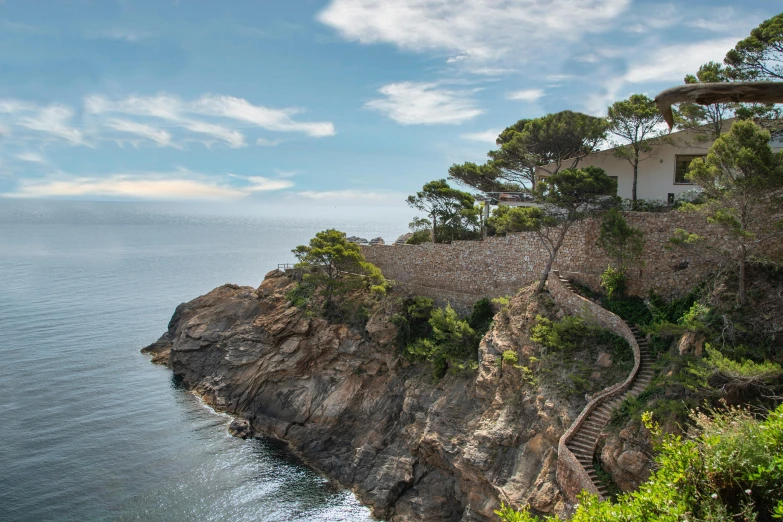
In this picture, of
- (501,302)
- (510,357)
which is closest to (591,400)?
(510,357)

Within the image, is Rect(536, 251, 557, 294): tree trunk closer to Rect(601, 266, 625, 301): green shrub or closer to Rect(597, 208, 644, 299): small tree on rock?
Rect(597, 208, 644, 299): small tree on rock

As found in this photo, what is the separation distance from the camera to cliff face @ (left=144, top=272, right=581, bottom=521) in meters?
25.2

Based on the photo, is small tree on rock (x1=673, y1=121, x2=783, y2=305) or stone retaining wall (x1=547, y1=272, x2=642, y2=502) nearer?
small tree on rock (x1=673, y1=121, x2=783, y2=305)

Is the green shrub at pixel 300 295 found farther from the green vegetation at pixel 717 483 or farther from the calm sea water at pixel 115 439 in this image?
the green vegetation at pixel 717 483

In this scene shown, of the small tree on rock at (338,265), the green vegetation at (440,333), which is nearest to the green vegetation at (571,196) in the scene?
the green vegetation at (440,333)

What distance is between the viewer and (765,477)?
30.8 ft

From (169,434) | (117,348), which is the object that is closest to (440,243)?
(169,434)

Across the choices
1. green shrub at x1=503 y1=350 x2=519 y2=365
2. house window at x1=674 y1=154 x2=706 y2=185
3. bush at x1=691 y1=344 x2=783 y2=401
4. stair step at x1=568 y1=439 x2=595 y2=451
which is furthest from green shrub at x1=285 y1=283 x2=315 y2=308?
bush at x1=691 y1=344 x2=783 y2=401

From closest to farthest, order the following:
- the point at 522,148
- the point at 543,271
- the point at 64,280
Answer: the point at 543,271, the point at 522,148, the point at 64,280

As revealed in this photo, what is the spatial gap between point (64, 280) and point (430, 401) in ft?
257

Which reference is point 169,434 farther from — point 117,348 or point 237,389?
point 117,348

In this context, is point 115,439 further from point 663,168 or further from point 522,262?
point 663,168

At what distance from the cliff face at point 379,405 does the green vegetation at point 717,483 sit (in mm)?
11693

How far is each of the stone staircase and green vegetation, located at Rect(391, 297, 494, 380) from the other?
383 inches
